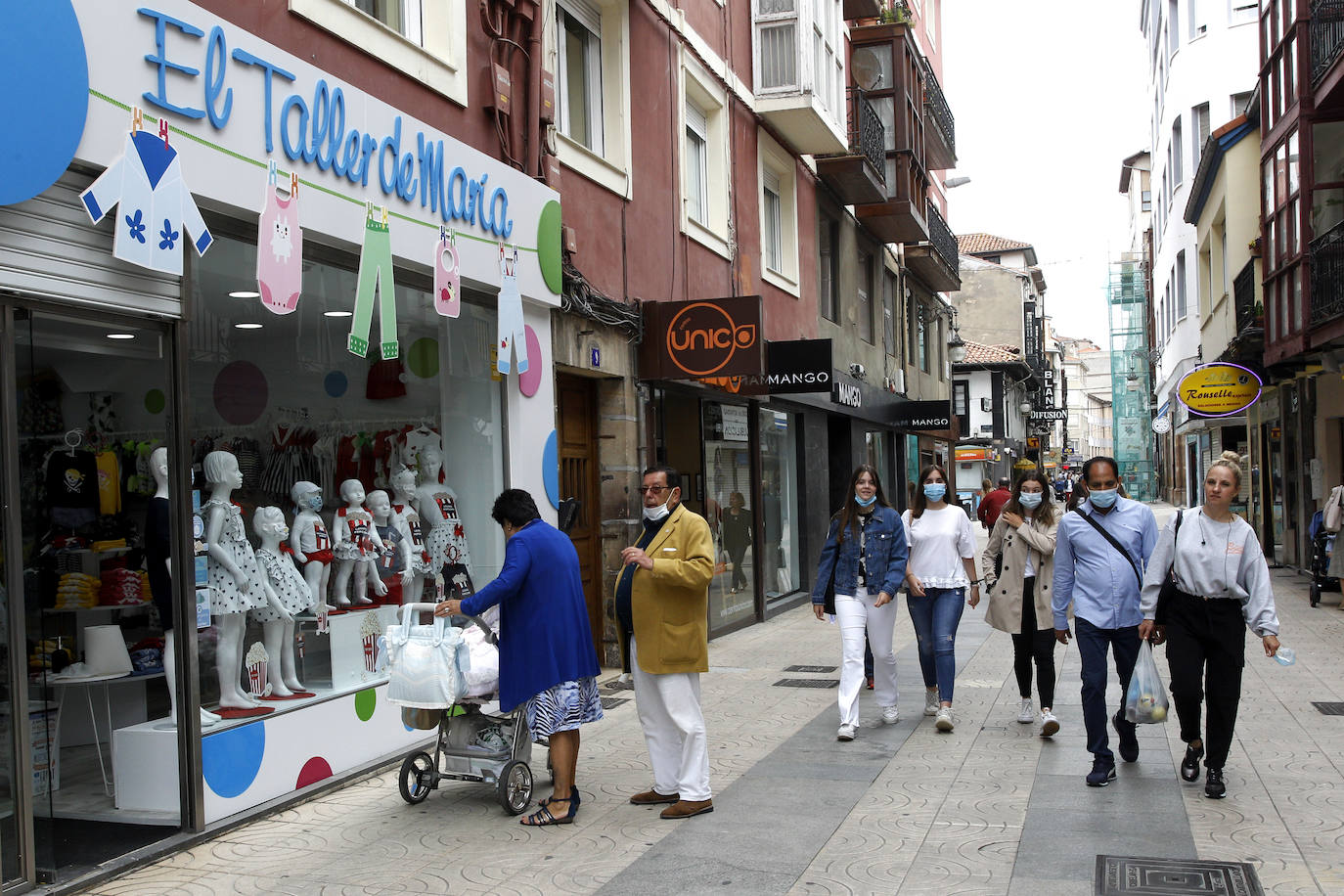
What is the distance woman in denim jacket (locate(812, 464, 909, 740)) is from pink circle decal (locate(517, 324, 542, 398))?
2.51 m

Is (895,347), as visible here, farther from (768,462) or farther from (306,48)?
(306,48)

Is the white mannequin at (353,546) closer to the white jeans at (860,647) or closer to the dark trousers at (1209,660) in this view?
the white jeans at (860,647)

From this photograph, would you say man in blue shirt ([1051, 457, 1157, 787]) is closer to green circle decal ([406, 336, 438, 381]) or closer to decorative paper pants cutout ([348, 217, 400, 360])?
decorative paper pants cutout ([348, 217, 400, 360])

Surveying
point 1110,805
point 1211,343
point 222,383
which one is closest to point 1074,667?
point 1110,805

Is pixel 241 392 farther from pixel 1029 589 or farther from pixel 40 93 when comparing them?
pixel 1029 589

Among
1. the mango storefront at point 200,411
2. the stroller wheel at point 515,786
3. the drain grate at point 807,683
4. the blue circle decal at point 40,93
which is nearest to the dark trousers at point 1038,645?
the drain grate at point 807,683

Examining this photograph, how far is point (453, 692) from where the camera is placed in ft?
19.9

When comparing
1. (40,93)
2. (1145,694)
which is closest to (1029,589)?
(1145,694)

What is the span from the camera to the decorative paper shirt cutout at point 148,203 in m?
5.14

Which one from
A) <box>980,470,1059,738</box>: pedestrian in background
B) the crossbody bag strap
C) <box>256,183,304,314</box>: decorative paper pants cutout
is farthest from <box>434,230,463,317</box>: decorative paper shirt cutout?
the crossbody bag strap

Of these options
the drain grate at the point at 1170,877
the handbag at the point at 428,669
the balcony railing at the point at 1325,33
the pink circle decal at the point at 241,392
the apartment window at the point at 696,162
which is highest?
the balcony railing at the point at 1325,33

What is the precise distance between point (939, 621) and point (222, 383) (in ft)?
16.2

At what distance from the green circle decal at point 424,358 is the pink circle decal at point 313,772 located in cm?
278

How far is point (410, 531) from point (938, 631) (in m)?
3.72
